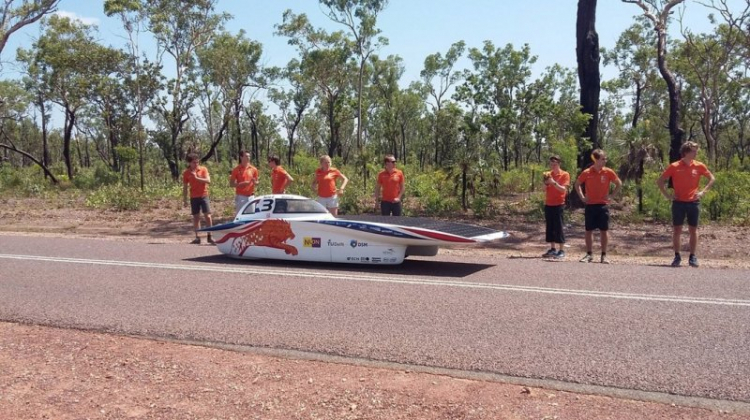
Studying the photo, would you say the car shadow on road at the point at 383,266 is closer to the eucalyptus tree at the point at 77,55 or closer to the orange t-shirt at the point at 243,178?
the orange t-shirt at the point at 243,178

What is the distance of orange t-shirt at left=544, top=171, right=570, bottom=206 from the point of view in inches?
452

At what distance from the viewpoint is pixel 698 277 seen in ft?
30.0

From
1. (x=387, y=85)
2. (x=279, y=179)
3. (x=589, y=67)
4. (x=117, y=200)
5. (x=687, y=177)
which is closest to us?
(x=687, y=177)

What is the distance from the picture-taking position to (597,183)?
1112 cm

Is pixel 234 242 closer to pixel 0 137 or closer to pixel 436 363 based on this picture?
pixel 436 363

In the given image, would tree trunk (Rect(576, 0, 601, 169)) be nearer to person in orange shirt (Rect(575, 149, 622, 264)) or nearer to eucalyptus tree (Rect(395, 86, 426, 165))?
person in orange shirt (Rect(575, 149, 622, 264))

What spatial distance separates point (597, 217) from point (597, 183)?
0.58 meters

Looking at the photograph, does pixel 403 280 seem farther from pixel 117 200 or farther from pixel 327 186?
pixel 117 200

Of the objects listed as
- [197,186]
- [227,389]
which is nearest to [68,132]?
[197,186]

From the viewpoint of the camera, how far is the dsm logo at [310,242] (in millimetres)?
10633

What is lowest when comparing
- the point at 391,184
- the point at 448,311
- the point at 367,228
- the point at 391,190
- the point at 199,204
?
the point at 448,311

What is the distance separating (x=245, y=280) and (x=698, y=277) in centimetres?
614

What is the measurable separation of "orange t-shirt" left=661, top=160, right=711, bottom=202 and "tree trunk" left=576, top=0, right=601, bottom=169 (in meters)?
8.81

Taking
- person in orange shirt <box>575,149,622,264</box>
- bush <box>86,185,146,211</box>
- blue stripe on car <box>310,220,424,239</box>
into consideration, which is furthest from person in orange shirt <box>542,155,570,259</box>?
bush <box>86,185,146,211</box>
